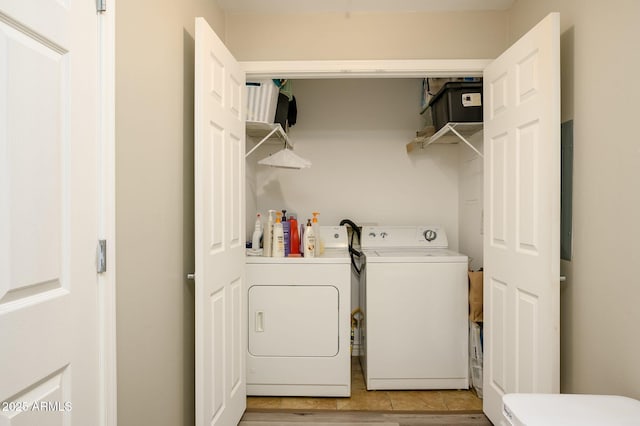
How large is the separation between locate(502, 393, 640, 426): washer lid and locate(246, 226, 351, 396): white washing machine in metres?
1.26

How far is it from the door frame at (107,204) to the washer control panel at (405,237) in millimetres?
2068

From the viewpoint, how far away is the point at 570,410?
3.70ft

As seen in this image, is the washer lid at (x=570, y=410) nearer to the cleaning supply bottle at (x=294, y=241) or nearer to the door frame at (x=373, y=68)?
the cleaning supply bottle at (x=294, y=241)

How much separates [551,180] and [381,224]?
172 cm

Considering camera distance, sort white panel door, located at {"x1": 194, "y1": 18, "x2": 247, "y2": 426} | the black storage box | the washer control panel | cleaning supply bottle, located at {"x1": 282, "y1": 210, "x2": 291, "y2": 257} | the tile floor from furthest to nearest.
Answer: the washer control panel → cleaning supply bottle, located at {"x1": 282, "y1": 210, "x2": 291, "y2": 257} → the black storage box → the tile floor → white panel door, located at {"x1": 194, "y1": 18, "x2": 247, "y2": 426}

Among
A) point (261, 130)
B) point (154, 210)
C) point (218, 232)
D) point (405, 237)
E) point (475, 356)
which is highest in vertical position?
point (261, 130)

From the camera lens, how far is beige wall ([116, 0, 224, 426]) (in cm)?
118

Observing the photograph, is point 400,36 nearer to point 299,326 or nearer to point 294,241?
point 294,241

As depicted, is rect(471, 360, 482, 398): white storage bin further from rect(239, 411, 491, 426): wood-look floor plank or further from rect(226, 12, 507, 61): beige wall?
rect(226, 12, 507, 61): beige wall

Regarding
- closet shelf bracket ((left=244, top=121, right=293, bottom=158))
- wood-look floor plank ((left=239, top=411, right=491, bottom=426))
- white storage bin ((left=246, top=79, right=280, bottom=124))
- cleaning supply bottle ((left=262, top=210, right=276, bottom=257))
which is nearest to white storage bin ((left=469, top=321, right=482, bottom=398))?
wood-look floor plank ((left=239, top=411, right=491, bottom=426))

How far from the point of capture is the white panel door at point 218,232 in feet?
4.96

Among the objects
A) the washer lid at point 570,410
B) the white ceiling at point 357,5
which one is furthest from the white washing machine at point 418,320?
the white ceiling at point 357,5

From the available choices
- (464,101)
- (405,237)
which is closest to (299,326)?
(405,237)

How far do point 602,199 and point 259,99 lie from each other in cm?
184
